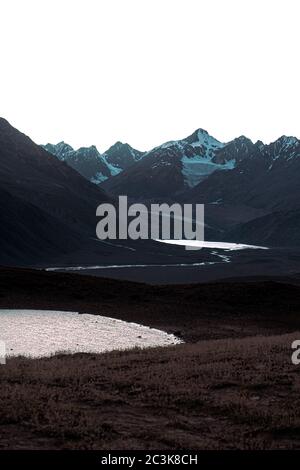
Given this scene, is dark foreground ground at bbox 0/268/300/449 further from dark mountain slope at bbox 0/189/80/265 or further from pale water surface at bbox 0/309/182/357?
dark mountain slope at bbox 0/189/80/265

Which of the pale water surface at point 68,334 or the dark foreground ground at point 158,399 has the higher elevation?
the dark foreground ground at point 158,399

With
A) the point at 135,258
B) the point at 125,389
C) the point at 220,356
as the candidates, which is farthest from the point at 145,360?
the point at 135,258

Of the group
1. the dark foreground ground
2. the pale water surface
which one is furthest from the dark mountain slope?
the dark foreground ground

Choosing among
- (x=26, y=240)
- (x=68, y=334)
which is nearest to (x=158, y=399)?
(x=68, y=334)

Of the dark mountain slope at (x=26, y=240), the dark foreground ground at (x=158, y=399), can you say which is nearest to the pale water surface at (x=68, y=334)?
the dark foreground ground at (x=158, y=399)

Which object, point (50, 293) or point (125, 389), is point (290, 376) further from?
point (50, 293)

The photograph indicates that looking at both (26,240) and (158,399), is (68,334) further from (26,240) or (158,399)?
(26,240)

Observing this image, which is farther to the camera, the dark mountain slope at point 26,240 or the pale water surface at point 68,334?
the dark mountain slope at point 26,240

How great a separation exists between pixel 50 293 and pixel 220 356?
36397 mm

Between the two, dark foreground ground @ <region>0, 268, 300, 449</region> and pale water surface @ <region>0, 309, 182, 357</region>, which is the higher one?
dark foreground ground @ <region>0, 268, 300, 449</region>

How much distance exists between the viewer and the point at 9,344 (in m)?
35.4

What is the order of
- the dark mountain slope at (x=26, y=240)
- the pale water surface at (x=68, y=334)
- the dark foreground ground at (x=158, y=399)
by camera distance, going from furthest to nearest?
1. the dark mountain slope at (x=26, y=240)
2. the pale water surface at (x=68, y=334)
3. the dark foreground ground at (x=158, y=399)

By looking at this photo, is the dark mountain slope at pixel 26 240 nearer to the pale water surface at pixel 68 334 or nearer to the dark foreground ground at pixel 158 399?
the pale water surface at pixel 68 334

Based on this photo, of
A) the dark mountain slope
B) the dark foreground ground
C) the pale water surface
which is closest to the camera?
the dark foreground ground
